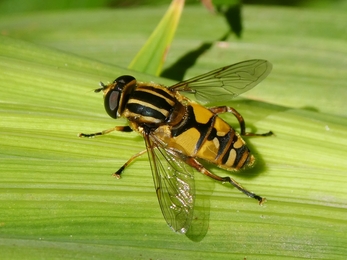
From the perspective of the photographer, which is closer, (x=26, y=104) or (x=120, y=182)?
(x=120, y=182)

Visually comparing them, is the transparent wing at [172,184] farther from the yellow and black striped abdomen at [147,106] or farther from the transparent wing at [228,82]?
the transparent wing at [228,82]

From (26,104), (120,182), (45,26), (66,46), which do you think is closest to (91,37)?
(66,46)

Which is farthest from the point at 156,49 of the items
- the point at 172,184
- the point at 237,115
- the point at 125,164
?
the point at 172,184

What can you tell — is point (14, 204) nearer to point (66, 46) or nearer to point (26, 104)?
point (26, 104)

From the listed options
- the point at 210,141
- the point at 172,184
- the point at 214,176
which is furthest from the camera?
the point at 210,141

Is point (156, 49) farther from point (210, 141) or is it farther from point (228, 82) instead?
point (210, 141)

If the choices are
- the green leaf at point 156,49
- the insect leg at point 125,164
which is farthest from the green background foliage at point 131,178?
the green leaf at point 156,49

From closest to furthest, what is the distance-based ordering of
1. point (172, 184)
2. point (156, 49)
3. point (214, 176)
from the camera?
point (172, 184) < point (214, 176) < point (156, 49)
